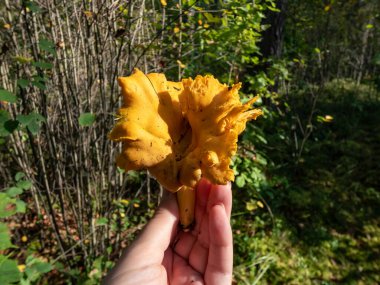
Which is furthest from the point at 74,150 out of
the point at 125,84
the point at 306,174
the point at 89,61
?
the point at 306,174

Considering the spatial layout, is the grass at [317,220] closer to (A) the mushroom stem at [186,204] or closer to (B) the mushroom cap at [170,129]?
(A) the mushroom stem at [186,204]

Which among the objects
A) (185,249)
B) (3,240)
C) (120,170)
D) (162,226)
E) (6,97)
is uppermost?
(6,97)

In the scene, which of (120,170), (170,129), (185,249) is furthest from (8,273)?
(120,170)

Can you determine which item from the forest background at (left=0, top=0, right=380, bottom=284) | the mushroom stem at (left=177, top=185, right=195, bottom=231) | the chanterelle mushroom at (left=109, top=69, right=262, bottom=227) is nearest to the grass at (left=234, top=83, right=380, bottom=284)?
the forest background at (left=0, top=0, right=380, bottom=284)

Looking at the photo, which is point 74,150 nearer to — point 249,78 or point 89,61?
point 89,61

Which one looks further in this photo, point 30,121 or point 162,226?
point 30,121

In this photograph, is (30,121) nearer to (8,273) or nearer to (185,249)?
(8,273)

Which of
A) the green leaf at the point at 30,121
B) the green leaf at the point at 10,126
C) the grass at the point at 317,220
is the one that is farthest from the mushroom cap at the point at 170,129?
the grass at the point at 317,220

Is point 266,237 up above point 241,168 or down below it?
below
